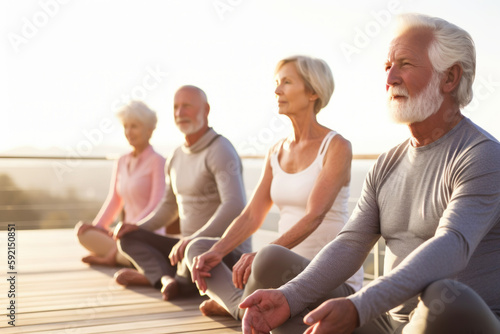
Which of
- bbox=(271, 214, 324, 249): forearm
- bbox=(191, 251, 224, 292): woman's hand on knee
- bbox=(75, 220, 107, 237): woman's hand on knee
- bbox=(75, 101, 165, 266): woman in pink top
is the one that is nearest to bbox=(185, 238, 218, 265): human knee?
bbox=(191, 251, 224, 292): woman's hand on knee

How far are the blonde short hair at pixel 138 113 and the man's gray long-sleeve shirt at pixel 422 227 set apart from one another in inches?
97.2

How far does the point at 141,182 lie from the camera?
374 cm

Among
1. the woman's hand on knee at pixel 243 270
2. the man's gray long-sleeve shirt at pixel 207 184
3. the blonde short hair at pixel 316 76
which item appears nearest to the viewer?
the woman's hand on knee at pixel 243 270

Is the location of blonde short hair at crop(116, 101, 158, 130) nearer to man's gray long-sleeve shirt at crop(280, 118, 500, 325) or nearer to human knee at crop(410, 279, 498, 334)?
man's gray long-sleeve shirt at crop(280, 118, 500, 325)

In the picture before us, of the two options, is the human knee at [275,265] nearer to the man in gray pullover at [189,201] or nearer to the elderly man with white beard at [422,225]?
the elderly man with white beard at [422,225]

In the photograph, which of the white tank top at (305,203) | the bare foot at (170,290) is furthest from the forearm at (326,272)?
the bare foot at (170,290)

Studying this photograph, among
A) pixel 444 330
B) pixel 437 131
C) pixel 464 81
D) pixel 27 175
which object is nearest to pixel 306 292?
pixel 444 330

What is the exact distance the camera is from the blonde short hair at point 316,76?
226 centimetres

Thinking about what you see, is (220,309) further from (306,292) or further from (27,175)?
(27,175)

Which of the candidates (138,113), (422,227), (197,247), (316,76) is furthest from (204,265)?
(138,113)

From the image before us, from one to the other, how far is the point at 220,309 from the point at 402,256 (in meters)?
1.14

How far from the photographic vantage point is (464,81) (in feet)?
4.73

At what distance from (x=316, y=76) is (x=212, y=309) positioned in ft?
3.26

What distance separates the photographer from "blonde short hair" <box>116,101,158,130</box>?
382 centimetres
